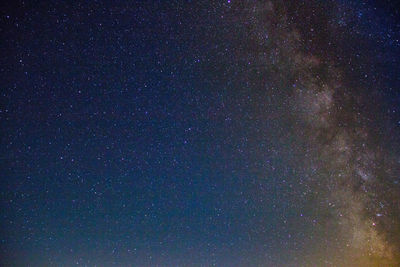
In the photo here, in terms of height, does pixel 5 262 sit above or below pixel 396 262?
above

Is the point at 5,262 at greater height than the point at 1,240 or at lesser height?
lesser

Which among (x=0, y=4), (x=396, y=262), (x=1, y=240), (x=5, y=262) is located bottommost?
(x=396, y=262)

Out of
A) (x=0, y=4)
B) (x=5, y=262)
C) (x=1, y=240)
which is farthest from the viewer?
(x=5, y=262)

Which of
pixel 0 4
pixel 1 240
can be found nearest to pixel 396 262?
pixel 1 240

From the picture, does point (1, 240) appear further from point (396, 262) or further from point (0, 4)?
point (396, 262)

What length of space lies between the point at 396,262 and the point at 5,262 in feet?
37.1

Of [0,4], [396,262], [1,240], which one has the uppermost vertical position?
[0,4]

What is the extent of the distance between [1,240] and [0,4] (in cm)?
501

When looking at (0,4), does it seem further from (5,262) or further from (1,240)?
(5,262)

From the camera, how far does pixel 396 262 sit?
7.27m

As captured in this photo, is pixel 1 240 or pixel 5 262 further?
pixel 5 262

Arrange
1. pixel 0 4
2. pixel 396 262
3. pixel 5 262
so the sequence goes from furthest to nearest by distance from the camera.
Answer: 1. pixel 396 262
2. pixel 5 262
3. pixel 0 4

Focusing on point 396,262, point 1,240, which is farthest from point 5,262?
point 396,262

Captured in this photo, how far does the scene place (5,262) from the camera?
5.88 m
